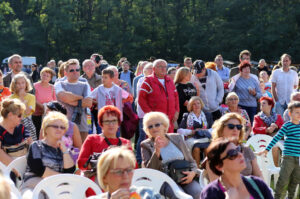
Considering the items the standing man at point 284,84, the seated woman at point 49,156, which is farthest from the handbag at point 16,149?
the standing man at point 284,84

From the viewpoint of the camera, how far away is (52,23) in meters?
52.9

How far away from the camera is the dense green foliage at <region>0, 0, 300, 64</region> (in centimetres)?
4703

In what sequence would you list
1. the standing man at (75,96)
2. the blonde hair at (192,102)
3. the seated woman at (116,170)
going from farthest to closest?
1. the blonde hair at (192,102)
2. the standing man at (75,96)
3. the seated woman at (116,170)

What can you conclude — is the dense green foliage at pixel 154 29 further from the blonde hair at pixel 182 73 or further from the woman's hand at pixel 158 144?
the woman's hand at pixel 158 144

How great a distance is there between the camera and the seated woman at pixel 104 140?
15.6 feet

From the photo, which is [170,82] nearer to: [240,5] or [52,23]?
[240,5]

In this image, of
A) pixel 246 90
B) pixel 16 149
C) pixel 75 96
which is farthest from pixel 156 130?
pixel 246 90

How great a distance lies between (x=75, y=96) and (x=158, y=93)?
1.18 metres

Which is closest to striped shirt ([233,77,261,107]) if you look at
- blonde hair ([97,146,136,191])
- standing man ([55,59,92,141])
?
standing man ([55,59,92,141])

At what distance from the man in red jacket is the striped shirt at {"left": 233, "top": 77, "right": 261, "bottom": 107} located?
181cm

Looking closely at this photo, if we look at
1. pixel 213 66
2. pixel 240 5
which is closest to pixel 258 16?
pixel 240 5

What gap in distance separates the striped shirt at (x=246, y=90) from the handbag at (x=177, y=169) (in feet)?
12.6

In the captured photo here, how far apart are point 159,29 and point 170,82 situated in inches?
1809

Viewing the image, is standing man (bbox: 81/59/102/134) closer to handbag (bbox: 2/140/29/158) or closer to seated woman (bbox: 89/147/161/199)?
handbag (bbox: 2/140/29/158)
